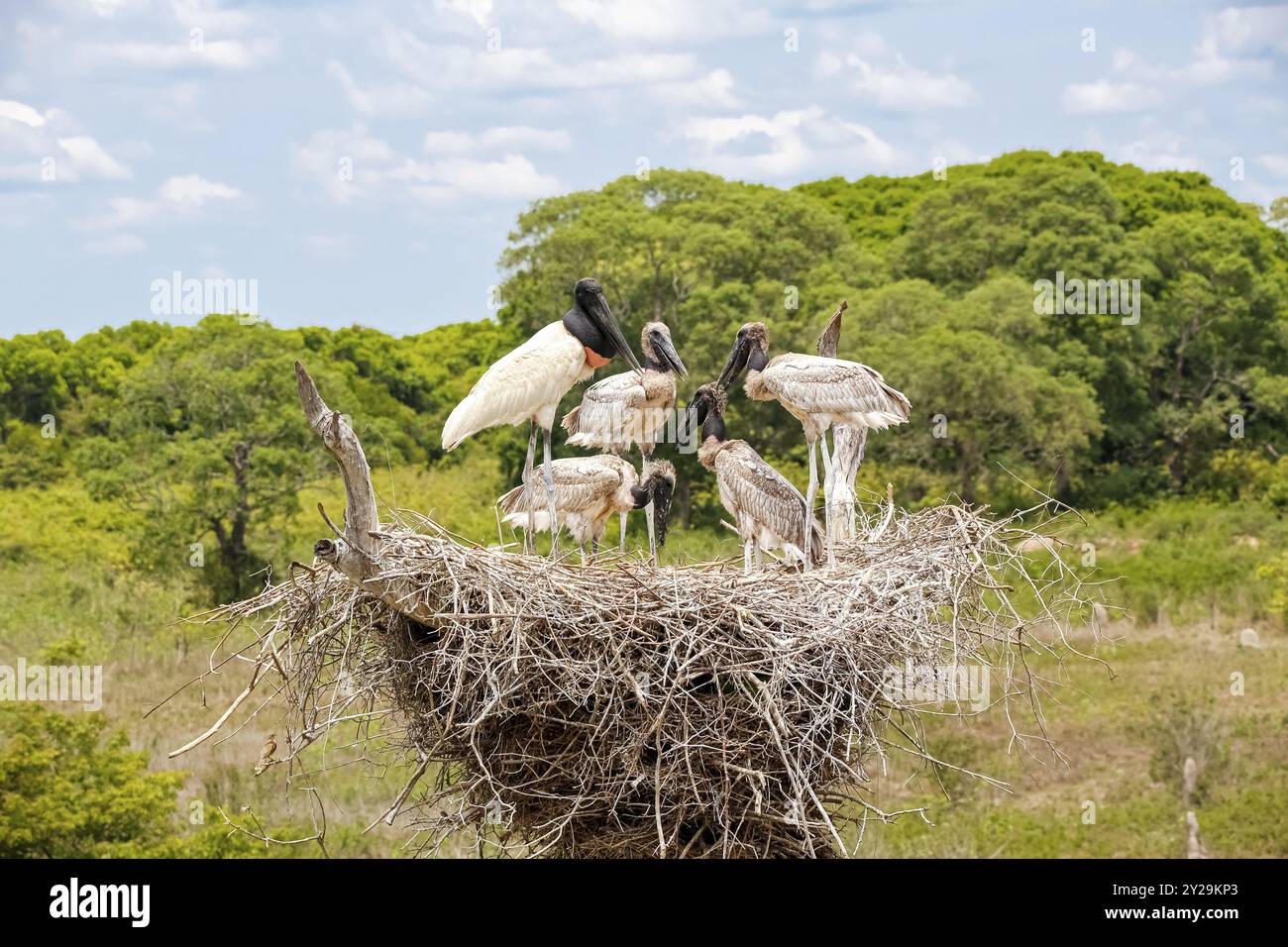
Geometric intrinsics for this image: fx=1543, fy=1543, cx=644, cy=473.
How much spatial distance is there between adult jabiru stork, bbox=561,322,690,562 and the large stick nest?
1368 millimetres

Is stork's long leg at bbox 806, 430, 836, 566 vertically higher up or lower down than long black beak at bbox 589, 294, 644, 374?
lower down

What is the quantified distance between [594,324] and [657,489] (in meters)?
1.16

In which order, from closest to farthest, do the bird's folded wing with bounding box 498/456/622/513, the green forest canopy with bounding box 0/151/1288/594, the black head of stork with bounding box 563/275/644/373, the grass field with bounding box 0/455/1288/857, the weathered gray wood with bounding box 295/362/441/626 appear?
1. the weathered gray wood with bounding box 295/362/441/626
2. the black head of stork with bounding box 563/275/644/373
3. the bird's folded wing with bounding box 498/456/622/513
4. the grass field with bounding box 0/455/1288/857
5. the green forest canopy with bounding box 0/151/1288/594

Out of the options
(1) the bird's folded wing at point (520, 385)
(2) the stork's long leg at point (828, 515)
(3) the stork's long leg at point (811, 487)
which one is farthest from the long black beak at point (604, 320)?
(2) the stork's long leg at point (828, 515)

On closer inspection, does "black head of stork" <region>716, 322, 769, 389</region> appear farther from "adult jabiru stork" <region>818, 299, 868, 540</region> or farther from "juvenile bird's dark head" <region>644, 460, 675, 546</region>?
"juvenile bird's dark head" <region>644, 460, 675, 546</region>

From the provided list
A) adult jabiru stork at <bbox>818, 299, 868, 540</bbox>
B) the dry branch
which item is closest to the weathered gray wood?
the dry branch

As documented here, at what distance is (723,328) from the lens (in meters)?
30.9

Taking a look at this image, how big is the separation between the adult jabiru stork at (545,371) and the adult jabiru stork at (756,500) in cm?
89

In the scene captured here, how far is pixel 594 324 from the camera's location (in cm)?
831

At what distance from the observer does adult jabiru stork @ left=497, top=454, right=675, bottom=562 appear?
8961mm

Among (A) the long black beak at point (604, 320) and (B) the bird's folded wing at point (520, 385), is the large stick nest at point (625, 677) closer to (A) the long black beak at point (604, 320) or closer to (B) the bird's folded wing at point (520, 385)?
(B) the bird's folded wing at point (520, 385)
